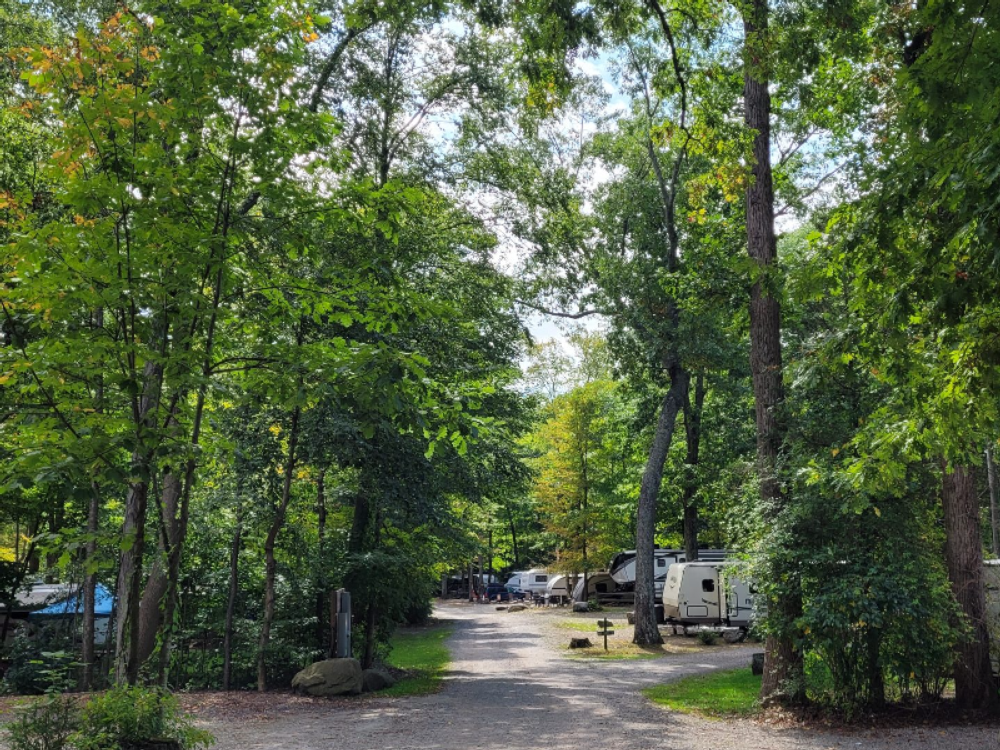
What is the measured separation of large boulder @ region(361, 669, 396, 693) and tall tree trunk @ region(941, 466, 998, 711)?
870cm

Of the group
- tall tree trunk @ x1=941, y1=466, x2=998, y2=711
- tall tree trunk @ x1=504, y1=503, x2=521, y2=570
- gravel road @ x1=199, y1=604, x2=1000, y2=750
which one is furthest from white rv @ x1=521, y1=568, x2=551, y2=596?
tall tree trunk @ x1=941, y1=466, x2=998, y2=711

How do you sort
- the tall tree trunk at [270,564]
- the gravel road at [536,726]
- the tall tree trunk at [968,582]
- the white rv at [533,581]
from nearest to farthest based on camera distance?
the gravel road at [536,726]
the tall tree trunk at [968,582]
the tall tree trunk at [270,564]
the white rv at [533,581]

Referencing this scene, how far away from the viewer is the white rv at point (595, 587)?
126ft

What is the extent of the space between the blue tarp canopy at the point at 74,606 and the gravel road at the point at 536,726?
17.1 feet

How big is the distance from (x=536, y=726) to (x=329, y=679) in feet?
14.1

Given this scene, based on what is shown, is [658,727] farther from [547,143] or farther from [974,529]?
[547,143]

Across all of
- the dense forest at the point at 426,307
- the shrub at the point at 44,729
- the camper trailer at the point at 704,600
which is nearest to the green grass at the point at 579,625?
the camper trailer at the point at 704,600

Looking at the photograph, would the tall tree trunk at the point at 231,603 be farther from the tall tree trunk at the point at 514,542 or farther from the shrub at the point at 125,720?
the tall tree trunk at the point at 514,542

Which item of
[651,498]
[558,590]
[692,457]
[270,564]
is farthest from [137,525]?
[558,590]

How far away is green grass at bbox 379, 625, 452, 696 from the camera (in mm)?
14250

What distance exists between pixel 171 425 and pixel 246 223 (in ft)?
4.79

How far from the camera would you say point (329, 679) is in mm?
13102

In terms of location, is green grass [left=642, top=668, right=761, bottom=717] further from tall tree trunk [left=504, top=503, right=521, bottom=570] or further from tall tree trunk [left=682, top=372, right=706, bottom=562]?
Answer: tall tree trunk [left=504, top=503, right=521, bottom=570]

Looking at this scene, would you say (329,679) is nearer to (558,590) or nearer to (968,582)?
(968,582)
